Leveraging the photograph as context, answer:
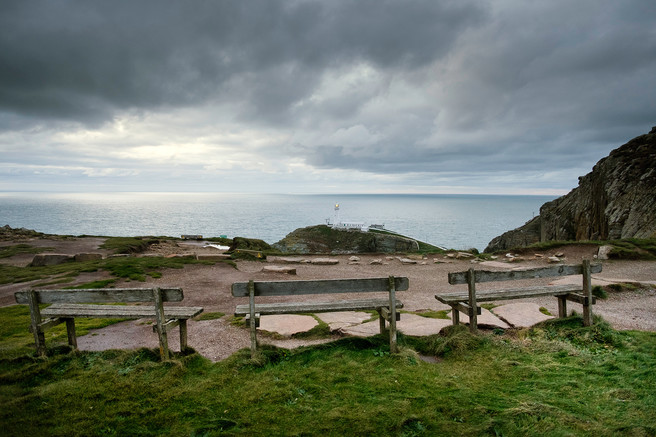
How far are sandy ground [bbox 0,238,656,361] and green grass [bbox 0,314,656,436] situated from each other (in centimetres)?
122

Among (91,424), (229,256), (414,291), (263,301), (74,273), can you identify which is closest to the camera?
(91,424)

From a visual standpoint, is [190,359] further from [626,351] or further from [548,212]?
[548,212]

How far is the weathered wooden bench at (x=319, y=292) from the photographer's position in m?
5.15

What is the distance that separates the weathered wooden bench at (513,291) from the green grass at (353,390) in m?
0.56

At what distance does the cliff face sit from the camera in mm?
23094

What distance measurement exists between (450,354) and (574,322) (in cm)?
300

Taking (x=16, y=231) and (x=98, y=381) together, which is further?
(x=16, y=231)

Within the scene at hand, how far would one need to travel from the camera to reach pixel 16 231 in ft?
93.0

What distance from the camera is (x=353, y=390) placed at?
4270 mm

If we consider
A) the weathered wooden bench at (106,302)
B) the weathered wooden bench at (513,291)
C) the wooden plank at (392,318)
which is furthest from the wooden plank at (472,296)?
the weathered wooden bench at (106,302)

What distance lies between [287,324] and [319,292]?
2.28 m

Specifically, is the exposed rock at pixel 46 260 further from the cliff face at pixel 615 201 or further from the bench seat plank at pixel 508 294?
the cliff face at pixel 615 201

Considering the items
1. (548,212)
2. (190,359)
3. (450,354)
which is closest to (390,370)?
(450,354)

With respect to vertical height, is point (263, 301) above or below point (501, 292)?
below
